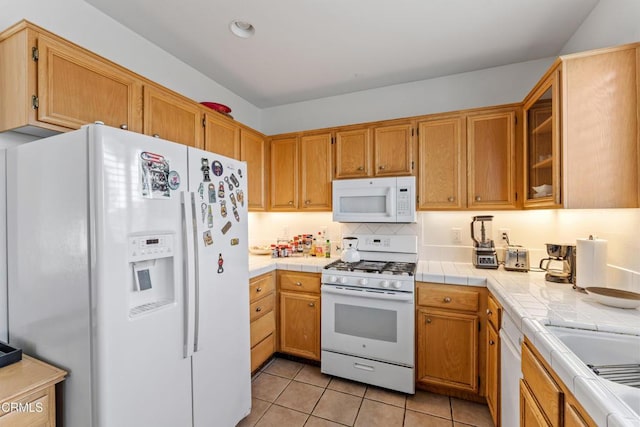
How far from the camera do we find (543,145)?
5.91 feet

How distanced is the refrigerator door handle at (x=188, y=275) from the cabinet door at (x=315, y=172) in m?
1.55

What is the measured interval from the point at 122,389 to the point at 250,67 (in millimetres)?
2355

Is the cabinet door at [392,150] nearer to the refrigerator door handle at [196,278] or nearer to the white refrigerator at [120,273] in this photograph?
the white refrigerator at [120,273]

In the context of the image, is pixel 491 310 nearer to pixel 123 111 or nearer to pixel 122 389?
pixel 122 389

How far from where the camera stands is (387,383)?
2086 millimetres

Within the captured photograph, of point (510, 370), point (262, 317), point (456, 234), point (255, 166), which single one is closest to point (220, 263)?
point (262, 317)

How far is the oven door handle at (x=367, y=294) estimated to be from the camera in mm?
2041

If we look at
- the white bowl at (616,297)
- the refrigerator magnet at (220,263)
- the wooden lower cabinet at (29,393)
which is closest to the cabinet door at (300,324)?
the refrigerator magnet at (220,263)

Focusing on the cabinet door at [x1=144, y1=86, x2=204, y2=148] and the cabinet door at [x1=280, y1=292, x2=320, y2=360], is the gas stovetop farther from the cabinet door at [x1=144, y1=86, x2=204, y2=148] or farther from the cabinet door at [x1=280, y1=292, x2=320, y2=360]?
the cabinet door at [x1=144, y1=86, x2=204, y2=148]

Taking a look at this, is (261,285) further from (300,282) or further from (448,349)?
(448,349)

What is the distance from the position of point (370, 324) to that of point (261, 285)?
94 centimetres

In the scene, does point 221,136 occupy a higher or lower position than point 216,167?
higher

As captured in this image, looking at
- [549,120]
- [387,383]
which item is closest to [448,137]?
[549,120]

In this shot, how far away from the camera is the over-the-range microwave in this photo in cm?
239
